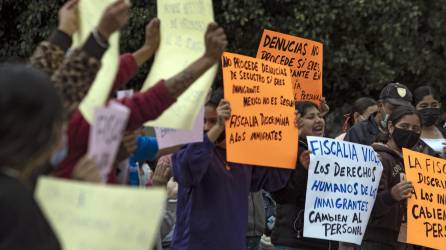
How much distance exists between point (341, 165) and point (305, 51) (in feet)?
3.46

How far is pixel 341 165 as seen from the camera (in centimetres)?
657

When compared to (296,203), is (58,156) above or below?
above

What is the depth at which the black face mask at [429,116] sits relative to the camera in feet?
28.6

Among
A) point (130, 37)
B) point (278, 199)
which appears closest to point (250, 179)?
point (278, 199)

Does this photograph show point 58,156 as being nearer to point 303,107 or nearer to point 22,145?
point 22,145

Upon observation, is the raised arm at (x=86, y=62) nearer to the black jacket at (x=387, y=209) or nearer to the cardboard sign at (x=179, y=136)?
the cardboard sign at (x=179, y=136)

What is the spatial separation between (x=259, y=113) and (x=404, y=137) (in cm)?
141

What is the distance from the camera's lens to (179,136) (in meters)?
5.32

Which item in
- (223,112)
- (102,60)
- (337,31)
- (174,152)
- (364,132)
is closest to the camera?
(102,60)

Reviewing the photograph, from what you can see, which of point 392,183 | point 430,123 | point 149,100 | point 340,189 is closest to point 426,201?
point 392,183

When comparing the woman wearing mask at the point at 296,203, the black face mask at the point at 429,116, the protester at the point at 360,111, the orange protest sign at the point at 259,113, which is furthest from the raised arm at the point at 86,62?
the protester at the point at 360,111

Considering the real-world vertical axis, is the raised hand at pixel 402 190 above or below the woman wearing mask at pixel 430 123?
below

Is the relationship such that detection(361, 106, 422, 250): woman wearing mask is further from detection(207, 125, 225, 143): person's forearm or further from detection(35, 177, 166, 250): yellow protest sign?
detection(35, 177, 166, 250): yellow protest sign

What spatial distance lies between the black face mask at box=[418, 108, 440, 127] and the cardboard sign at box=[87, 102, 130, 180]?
5812 millimetres
